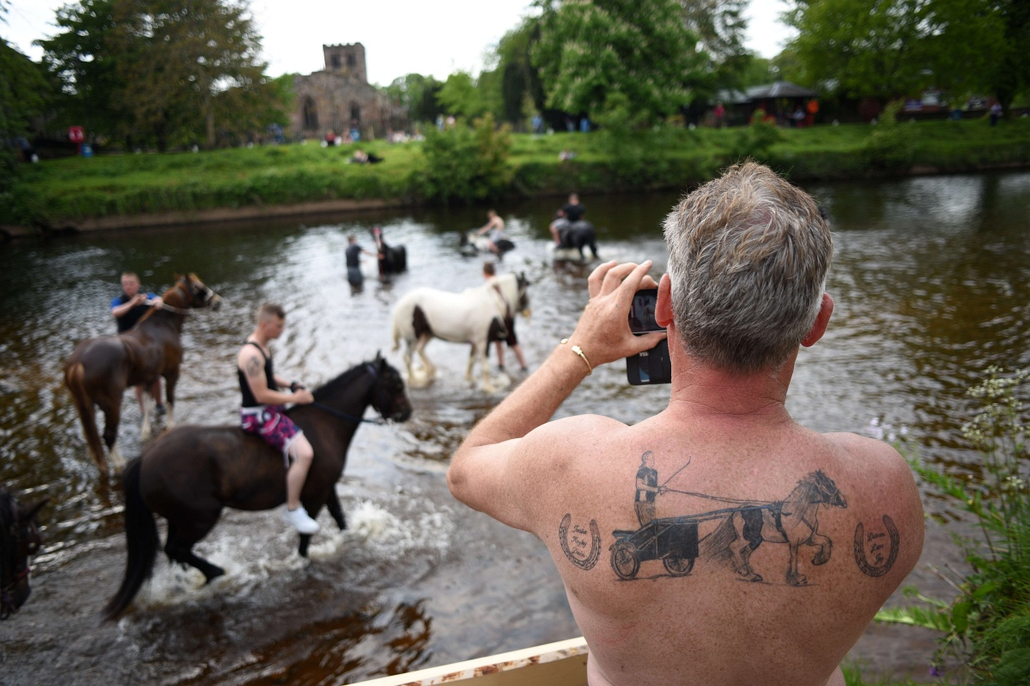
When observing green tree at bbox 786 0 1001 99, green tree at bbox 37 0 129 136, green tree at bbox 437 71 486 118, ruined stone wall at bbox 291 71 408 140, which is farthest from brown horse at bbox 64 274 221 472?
green tree at bbox 437 71 486 118

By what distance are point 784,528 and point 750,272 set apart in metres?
0.52

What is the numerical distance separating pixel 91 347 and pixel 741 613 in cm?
824

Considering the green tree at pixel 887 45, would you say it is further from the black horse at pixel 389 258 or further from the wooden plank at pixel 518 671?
the wooden plank at pixel 518 671

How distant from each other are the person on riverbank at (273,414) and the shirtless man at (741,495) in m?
4.41

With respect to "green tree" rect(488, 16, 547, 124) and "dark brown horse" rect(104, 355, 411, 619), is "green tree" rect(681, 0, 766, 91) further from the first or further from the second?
"dark brown horse" rect(104, 355, 411, 619)

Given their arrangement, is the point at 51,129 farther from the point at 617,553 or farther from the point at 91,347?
the point at 617,553

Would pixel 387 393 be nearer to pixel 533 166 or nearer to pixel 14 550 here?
pixel 14 550

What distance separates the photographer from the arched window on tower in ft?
185

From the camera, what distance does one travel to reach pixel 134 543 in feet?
16.1

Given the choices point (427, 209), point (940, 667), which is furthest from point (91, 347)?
point (427, 209)

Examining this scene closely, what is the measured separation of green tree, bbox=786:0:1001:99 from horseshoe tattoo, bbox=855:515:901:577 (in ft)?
110

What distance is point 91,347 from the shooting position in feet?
24.3

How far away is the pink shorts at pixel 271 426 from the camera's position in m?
5.29

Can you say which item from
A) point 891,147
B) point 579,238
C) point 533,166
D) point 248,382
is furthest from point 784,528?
point 891,147
